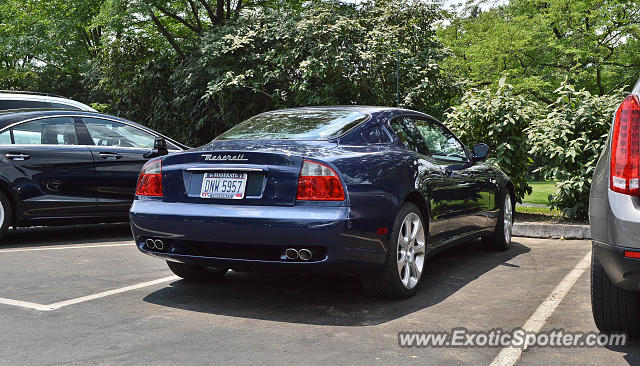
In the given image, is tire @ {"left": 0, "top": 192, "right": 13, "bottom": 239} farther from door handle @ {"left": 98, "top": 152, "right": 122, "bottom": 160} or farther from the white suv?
the white suv

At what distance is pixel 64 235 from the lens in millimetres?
8031

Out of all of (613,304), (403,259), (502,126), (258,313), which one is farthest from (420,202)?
(502,126)

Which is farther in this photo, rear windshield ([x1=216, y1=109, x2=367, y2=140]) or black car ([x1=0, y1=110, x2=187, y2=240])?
black car ([x1=0, y1=110, x2=187, y2=240])

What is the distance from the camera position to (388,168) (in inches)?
178

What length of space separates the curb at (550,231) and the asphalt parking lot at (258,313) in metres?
1.58

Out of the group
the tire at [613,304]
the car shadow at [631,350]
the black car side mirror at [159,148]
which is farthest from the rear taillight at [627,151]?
the black car side mirror at [159,148]

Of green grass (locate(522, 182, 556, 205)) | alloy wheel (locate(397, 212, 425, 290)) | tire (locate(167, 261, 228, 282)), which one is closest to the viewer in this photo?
alloy wheel (locate(397, 212, 425, 290))

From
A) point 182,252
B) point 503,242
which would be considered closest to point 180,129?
point 503,242

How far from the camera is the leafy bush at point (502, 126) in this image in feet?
30.3

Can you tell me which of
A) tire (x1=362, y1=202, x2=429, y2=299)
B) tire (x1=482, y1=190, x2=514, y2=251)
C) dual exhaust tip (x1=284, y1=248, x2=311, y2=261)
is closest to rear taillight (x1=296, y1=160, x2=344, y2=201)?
dual exhaust tip (x1=284, y1=248, x2=311, y2=261)

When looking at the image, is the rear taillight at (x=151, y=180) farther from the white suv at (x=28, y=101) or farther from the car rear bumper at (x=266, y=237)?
the white suv at (x=28, y=101)

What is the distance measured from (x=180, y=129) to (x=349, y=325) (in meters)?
15.2

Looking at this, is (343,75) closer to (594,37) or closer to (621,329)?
(621,329)

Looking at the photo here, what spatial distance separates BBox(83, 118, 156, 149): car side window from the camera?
773 centimetres
